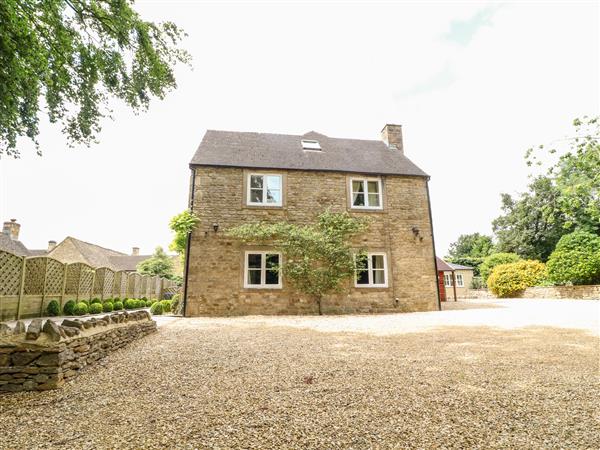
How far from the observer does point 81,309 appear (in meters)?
10.6

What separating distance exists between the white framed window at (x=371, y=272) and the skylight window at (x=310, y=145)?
18.2 ft

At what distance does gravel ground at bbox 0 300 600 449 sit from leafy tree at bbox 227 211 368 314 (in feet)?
19.6

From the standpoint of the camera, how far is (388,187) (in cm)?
1313

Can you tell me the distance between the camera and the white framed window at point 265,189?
40.1 feet

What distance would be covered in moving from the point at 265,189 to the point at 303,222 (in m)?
1.98

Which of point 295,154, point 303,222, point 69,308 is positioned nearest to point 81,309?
point 69,308

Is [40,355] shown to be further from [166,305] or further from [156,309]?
[166,305]

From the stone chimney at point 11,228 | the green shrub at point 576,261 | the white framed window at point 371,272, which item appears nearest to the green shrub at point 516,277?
the green shrub at point 576,261

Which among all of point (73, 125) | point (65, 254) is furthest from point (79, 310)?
point (65, 254)

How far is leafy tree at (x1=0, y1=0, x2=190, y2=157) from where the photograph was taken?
5082 millimetres

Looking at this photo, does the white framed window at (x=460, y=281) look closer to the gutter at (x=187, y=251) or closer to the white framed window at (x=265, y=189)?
the white framed window at (x=265, y=189)

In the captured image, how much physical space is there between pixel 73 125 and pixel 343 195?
8957 mm

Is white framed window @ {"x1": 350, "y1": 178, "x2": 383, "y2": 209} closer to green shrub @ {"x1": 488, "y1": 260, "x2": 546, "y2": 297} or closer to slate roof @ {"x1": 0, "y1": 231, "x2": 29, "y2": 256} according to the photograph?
green shrub @ {"x1": 488, "y1": 260, "x2": 546, "y2": 297}

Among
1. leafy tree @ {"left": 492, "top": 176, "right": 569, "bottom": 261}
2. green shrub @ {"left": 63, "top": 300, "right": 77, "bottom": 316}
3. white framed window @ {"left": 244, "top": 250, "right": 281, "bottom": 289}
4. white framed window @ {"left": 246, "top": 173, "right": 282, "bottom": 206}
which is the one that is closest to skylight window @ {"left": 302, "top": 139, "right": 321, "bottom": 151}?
white framed window @ {"left": 246, "top": 173, "right": 282, "bottom": 206}
